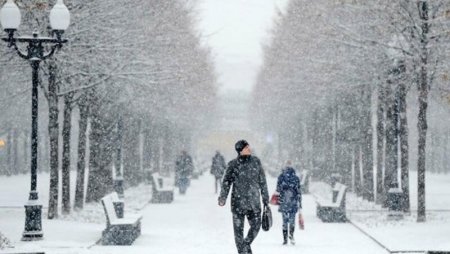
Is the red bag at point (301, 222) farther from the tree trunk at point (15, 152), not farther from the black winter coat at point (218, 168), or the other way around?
the tree trunk at point (15, 152)

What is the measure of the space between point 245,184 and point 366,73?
1632 cm

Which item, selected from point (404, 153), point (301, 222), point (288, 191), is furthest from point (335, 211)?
point (288, 191)

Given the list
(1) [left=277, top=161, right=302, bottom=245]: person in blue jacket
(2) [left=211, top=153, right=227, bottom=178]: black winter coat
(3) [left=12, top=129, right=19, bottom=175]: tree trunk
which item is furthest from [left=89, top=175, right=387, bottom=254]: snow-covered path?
(3) [left=12, top=129, right=19, bottom=175]: tree trunk

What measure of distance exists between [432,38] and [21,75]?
12.4 m

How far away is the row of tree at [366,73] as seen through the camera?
2364 cm

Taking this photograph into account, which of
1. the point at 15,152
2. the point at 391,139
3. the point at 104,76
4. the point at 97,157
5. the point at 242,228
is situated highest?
the point at 104,76

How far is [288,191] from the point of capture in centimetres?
1920

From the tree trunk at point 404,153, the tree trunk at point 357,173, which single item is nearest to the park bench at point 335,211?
the tree trunk at point 404,153

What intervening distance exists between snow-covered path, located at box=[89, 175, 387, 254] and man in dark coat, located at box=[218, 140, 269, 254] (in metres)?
2.99

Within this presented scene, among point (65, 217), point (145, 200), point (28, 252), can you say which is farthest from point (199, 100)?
point (28, 252)

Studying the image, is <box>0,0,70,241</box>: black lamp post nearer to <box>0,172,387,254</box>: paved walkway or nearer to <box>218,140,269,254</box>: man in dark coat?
<box>0,172,387,254</box>: paved walkway

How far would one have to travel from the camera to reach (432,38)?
77.4 feet

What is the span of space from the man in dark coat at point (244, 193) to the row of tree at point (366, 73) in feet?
25.5

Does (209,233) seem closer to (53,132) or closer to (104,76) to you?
(53,132)
